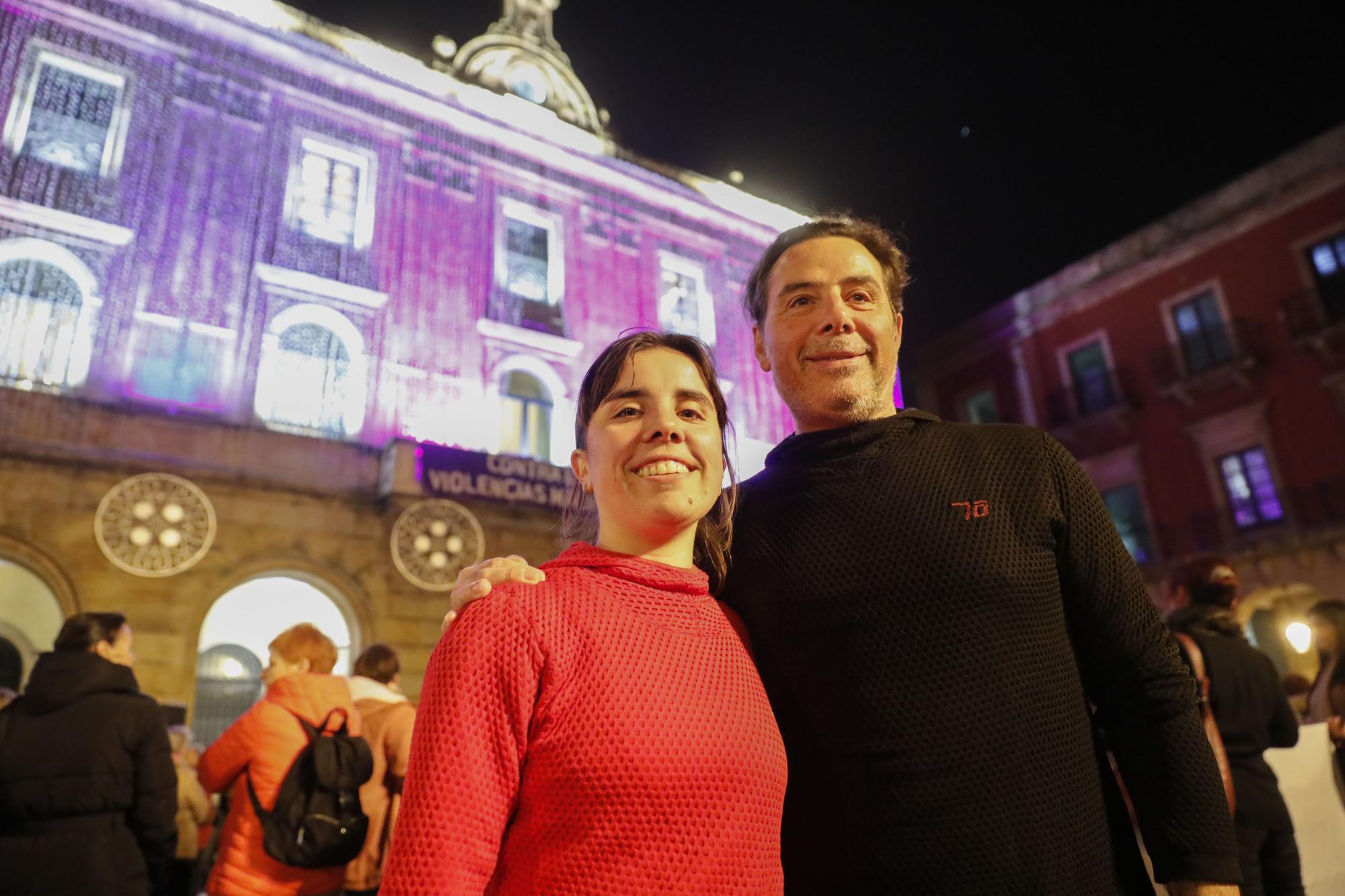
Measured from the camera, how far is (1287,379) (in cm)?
1678

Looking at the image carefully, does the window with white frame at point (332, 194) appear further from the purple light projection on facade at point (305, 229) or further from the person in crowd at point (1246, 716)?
the person in crowd at point (1246, 716)

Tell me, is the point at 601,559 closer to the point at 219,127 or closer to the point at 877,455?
the point at 877,455

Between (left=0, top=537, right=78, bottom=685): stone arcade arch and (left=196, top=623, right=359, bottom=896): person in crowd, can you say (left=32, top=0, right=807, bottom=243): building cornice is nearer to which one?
(left=0, top=537, right=78, bottom=685): stone arcade arch

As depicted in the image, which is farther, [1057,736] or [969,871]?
[1057,736]

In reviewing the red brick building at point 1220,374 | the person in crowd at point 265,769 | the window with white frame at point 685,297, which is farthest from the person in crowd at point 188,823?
the red brick building at point 1220,374

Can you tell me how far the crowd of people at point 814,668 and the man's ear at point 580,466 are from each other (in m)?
0.02

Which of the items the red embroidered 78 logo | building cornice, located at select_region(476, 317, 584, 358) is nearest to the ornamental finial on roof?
building cornice, located at select_region(476, 317, 584, 358)

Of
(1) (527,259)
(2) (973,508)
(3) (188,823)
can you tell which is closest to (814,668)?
(2) (973,508)

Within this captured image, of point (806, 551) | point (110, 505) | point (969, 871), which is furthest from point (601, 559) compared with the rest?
point (110, 505)

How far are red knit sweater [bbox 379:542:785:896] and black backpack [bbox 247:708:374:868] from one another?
2.89m

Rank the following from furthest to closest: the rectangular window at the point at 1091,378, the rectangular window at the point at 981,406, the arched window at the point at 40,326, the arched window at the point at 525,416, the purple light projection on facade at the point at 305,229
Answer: the rectangular window at the point at 981,406 < the rectangular window at the point at 1091,378 < the arched window at the point at 525,416 < the purple light projection on facade at the point at 305,229 < the arched window at the point at 40,326

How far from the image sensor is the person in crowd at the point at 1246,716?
371 centimetres

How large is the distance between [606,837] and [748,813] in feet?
1.00

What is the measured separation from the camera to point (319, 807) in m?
3.86
